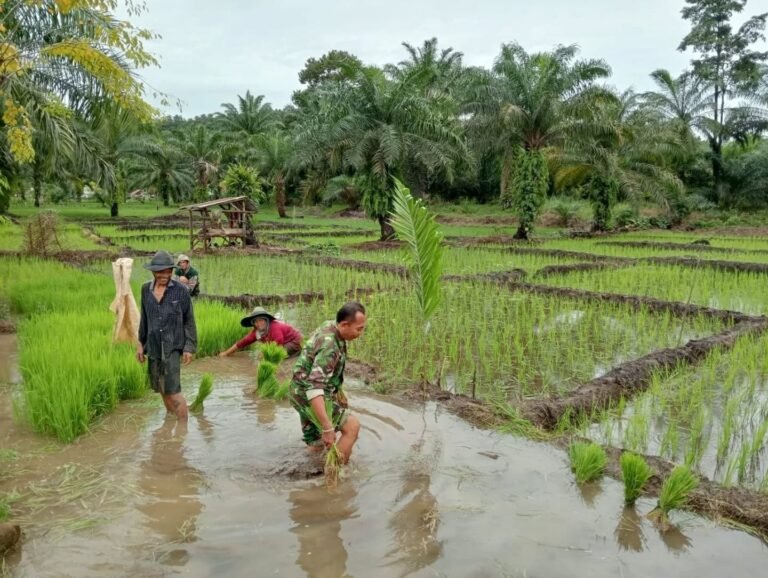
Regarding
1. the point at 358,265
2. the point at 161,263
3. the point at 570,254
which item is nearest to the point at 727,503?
the point at 161,263

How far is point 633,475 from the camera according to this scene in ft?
10.8

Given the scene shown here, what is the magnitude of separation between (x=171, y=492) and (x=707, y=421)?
3.74 m

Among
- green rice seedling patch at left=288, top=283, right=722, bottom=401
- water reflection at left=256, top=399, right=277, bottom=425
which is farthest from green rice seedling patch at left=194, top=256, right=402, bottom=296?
water reflection at left=256, top=399, right=277, bottom=425

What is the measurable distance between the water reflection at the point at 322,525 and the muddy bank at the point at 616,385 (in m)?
1.74

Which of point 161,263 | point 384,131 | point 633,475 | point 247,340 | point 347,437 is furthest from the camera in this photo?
point 384,131

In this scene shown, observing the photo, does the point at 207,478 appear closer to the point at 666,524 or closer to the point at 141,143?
the point at 666,524

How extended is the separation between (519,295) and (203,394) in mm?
5964

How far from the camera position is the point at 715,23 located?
28.1 meters

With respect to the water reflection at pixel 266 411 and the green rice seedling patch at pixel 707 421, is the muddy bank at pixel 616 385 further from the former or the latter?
the water reflection at pixel 266 411

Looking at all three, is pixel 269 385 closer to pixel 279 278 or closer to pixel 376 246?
pixel 279 278

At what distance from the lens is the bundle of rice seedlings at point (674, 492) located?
10.2 ft

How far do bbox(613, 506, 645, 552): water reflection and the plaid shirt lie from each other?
119 inches

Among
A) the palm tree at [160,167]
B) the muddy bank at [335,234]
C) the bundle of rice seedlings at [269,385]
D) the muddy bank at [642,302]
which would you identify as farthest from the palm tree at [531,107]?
the palm tree at [160,167]

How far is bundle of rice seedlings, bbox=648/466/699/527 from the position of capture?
3.12 m
